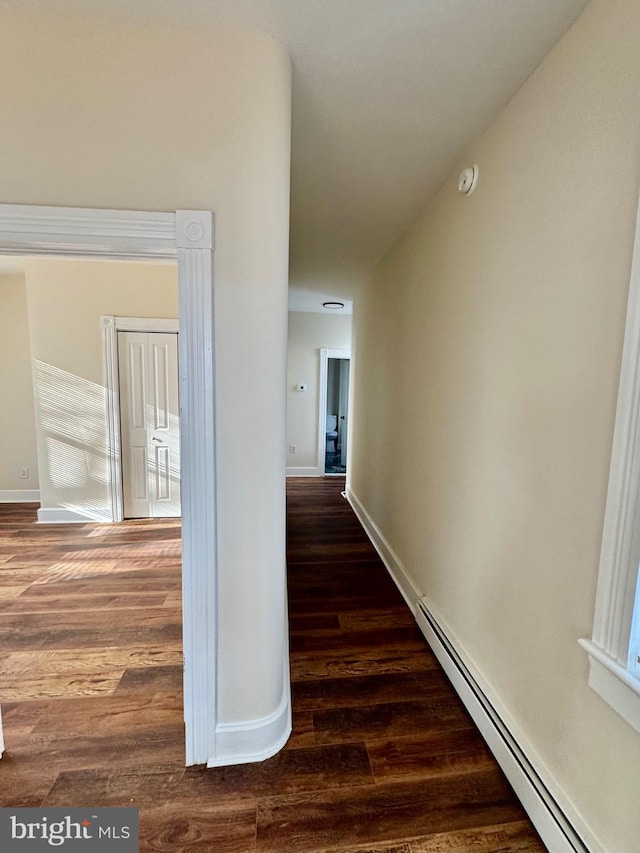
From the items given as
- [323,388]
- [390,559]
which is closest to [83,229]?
[390,559]

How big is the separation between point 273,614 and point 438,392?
1.41 meters

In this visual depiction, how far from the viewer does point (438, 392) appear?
6.66ft

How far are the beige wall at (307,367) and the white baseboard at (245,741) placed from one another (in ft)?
14.8

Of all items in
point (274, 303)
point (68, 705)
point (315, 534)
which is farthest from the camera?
point (315, 534)

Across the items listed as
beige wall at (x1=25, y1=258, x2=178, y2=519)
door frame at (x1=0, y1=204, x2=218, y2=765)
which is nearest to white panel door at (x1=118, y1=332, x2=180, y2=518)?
beige wall at (x1=25, y1=258, x2=178, y2=519)

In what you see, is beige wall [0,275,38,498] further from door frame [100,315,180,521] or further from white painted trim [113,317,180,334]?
white painted trim [113,317,180,334]

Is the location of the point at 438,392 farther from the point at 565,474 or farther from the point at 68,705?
the point at 68,705

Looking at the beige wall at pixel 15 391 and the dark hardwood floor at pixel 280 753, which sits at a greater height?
the beige wall at pixel 15 391

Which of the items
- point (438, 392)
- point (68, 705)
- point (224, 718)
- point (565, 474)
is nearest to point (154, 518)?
point (68, 705)

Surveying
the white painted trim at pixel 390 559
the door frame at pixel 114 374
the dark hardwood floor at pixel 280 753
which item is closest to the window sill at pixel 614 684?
the dark hardwood floor at pixel 280 753

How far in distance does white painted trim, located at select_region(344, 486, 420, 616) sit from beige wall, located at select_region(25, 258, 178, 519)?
8.86 ft

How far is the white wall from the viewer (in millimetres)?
1098

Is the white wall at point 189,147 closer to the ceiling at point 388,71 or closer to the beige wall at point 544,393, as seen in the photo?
the ceiling at point 388,71

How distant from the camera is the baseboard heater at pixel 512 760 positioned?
1.08 m
